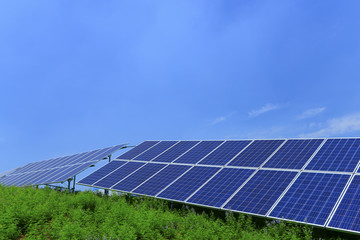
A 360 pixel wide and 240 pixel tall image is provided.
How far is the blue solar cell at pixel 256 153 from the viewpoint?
49.3 feet

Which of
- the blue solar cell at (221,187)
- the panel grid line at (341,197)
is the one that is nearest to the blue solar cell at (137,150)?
the blue solar cell at (221,187)

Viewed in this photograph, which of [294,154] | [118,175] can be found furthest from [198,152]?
[294,154]

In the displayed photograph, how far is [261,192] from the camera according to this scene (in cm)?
1238

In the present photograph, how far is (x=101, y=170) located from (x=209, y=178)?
29.7 feet

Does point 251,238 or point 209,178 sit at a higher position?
point 209,178

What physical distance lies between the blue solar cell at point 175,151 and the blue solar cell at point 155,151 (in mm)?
595

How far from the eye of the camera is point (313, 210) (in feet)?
34.8

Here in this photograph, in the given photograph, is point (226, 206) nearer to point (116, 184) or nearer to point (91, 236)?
point (91, 236)

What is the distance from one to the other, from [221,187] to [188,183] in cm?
197

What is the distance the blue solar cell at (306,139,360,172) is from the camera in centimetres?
1261

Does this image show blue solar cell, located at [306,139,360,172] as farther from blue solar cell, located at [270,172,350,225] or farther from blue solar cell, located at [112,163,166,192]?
blue solar cell, located at [112,163,166,192]

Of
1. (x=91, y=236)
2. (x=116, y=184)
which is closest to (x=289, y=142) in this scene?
(x=116, y=184)

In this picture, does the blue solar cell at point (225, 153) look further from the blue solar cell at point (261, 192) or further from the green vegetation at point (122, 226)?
the green vegetation at point (122, 226)

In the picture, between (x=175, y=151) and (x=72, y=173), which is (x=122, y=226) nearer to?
(x=175, y=151)
